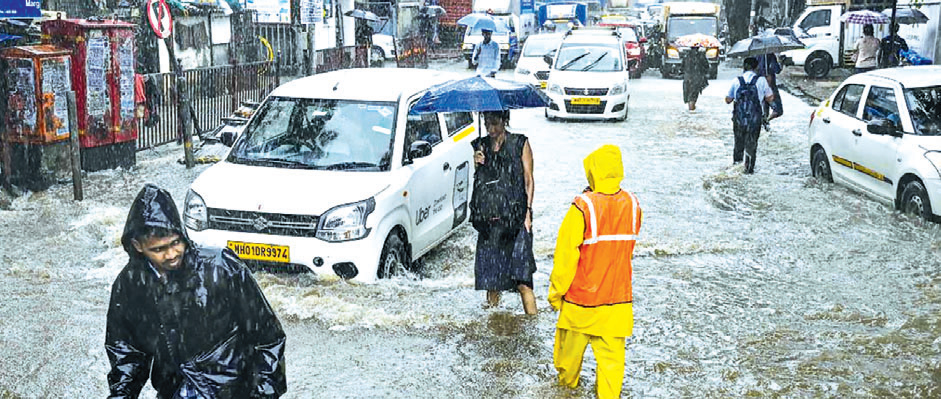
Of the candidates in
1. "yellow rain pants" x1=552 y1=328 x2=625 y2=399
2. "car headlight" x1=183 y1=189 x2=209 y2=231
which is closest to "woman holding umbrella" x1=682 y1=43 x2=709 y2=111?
"car headlight" x1=183 y1=189 x2=209 y2=231

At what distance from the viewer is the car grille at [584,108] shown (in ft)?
65.1

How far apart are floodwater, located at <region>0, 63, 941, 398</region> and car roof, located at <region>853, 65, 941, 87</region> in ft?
4.59

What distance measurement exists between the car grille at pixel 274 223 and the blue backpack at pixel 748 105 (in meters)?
7.86

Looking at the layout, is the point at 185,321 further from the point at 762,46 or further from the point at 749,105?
the point at 762,46

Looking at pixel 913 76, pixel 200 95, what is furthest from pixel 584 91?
pixel 913 76

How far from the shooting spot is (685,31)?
33375 mm

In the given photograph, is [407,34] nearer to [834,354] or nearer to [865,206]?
[865,206]

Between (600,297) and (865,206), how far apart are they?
729 centimetres

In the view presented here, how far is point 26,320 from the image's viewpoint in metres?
7.46

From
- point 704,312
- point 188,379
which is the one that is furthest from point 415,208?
point 188,379

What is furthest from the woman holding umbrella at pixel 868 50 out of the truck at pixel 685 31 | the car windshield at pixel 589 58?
the truck at pixel 685 31

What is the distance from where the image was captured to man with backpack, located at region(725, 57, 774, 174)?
533 inches

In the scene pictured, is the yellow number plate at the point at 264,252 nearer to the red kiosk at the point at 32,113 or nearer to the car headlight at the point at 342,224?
the car headlight at the point at 342,224

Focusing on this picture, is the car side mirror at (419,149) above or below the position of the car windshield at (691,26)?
below
